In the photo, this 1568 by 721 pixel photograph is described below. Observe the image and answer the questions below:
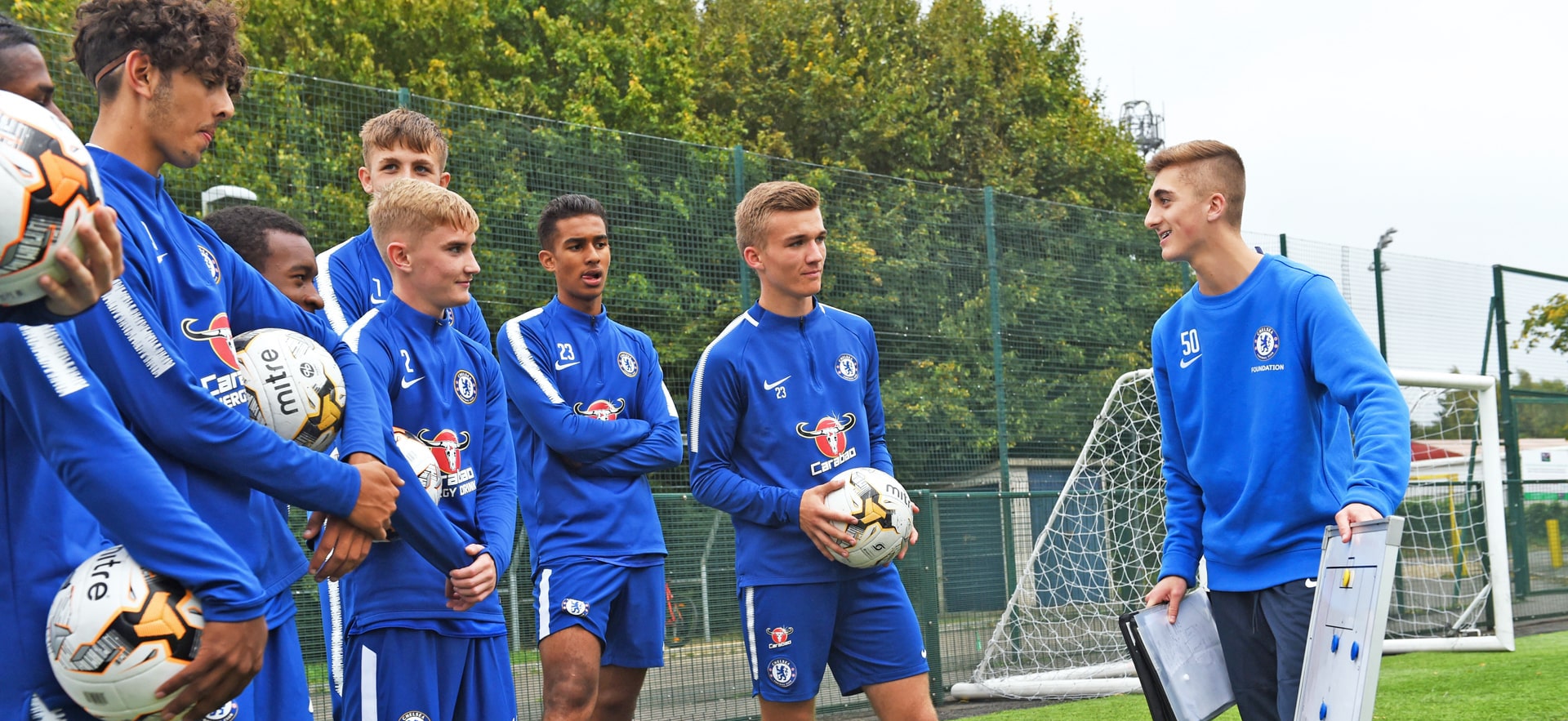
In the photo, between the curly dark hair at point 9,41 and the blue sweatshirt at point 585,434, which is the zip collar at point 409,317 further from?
the curly dark hair at point 9,41

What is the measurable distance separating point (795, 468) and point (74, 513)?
8.14ft

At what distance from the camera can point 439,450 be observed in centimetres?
349

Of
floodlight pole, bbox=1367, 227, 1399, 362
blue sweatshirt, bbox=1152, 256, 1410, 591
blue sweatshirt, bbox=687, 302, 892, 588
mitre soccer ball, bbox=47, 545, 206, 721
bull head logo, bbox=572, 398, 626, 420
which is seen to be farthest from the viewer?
floodlight pole, bbox=1367, 227, 1399, 362

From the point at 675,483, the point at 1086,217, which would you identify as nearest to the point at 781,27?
the point at 1086,217

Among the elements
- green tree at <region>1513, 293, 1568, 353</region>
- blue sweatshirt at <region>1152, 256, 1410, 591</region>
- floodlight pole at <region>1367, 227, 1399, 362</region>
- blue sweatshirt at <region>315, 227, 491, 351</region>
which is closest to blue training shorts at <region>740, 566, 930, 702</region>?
blue sweatshirt at <region>1152, 256, 1410, 591</region>

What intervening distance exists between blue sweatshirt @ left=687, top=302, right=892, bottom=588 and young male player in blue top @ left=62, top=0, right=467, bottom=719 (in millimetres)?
1704

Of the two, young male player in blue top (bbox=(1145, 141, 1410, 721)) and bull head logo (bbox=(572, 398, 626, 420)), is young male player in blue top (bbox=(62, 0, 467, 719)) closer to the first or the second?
bull head logo (bbox=(572, 398, 626, 420))

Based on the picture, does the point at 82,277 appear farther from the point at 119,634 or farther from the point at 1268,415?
the point at 1268,415

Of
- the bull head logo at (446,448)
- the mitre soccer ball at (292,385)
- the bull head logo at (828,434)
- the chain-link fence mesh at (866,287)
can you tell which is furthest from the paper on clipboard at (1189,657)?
the chain-link fence mesh at (866,287)

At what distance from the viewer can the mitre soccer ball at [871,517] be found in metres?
3.97

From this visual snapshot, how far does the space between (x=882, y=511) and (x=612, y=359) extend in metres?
1.38

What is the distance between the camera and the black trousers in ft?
11.0

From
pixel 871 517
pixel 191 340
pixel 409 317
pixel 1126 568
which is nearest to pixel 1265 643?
pixel 871 517

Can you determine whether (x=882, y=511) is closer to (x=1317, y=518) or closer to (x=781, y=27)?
(x=1317, y=518)
